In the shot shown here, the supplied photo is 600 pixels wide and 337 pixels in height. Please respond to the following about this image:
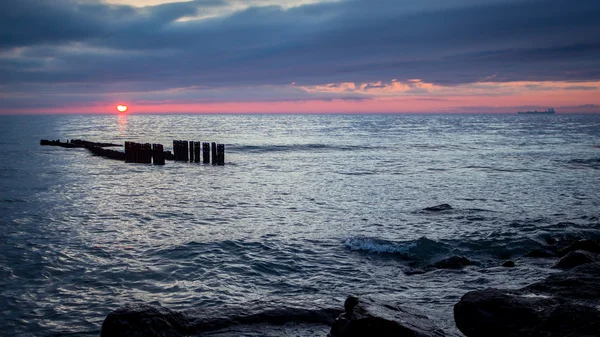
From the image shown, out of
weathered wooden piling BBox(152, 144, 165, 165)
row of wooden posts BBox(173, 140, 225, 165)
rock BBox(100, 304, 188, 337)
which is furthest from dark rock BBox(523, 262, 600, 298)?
weathered wooden piling BBox(152, 144, 165, 165)

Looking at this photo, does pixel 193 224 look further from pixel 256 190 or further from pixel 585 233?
pixel 585 233

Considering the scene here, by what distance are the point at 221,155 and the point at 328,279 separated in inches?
976

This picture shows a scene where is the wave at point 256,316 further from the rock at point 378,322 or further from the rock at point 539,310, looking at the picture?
the rock at point 539,310

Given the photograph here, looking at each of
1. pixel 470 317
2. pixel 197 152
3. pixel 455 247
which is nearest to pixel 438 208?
pixel 455 247

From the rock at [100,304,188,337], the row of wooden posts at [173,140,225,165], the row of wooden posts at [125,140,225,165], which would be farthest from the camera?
the row of wooden posts at [173,140,225,165]

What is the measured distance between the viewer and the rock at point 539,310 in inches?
221

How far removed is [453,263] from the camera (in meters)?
10.7

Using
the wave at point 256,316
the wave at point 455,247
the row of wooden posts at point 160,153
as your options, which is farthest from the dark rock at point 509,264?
the row of wooden posts at point 160,153

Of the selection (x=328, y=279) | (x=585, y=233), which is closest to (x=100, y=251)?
(x=328, y=279)

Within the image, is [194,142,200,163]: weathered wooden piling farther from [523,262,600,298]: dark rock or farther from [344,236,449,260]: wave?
[523,262,600,298]: dark rock

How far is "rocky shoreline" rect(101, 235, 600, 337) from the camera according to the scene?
221 inches

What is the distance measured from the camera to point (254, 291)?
9.19m

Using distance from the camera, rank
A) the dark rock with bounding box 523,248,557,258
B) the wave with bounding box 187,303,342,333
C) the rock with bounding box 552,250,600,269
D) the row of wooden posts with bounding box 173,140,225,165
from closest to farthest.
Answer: the wave with bounding box 187,303,342,333 < the rock with bounding box 552,250,600,269 < the dark rock with bounding box 523,248,557,258 < the row of wooden posts with bounding box 173,140,225,165

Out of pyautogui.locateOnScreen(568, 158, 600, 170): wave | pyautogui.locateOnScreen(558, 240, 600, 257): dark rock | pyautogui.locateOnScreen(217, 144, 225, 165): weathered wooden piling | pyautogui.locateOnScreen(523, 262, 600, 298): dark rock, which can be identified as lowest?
pyautogui.locateOnScreen(558, 240, 600, 257): dark rock
